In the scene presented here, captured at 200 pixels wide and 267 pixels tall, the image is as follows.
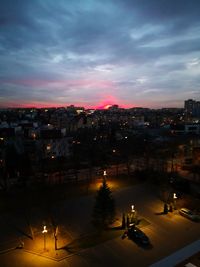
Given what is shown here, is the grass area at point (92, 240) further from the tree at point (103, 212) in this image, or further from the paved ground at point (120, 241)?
the tree at point (103, 212)

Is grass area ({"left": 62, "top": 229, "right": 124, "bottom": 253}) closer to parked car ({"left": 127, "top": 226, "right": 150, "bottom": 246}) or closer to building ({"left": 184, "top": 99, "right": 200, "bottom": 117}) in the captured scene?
parked car ({"left": 127, "top": 226, "right": 150, "bottom": 246})

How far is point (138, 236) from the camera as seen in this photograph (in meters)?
11.5

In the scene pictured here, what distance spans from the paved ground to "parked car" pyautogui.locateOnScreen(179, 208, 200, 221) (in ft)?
0.80

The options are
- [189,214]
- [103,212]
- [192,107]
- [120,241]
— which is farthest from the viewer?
[192,107]

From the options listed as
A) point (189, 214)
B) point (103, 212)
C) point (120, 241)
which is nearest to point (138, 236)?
point (120, 241)

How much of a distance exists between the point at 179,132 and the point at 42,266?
4064cm

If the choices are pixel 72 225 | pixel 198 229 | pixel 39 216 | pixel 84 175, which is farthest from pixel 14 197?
pixel 198 229

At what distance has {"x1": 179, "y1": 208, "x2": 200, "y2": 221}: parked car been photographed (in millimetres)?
13555

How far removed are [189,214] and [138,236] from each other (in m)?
3.82

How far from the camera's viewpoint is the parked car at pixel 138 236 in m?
11.3

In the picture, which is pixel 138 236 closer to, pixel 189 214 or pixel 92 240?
pixel 92 240

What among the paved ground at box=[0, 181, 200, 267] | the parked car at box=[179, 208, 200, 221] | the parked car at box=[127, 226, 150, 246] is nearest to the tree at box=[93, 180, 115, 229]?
the paved ground at box=[0, 181, 200, 267]

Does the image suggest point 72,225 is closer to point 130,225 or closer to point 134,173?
point 130,225

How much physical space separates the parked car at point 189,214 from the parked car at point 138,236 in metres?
3.26
